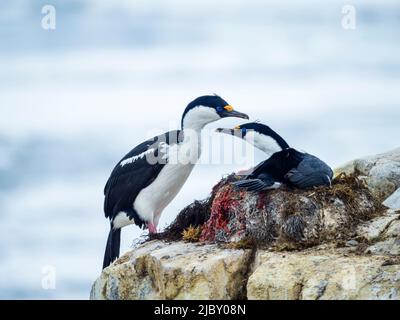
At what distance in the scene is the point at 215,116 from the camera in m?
16.6

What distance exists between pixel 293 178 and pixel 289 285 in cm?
230

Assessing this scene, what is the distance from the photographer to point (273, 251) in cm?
1347

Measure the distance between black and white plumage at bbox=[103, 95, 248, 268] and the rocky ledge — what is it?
1.40 m

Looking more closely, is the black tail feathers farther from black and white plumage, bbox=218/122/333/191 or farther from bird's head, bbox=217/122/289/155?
black and white plumage, bbox=218/122/333/191

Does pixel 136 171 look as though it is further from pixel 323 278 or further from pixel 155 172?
pixel 323 278

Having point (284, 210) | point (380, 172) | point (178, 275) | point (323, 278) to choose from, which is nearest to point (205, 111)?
point (380, 172)

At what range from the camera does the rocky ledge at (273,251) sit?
41.0 ft

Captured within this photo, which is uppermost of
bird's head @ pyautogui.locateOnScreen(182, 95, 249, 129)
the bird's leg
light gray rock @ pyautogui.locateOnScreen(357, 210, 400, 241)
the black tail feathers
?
bird's head @ pyautogui.locateOnScreen(182, 95, 249, 129)

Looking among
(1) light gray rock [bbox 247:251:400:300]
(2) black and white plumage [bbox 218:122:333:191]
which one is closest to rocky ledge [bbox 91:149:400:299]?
Result: (1) light gray rock [bbox 247:251:400:300]

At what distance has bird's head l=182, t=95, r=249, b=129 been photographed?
1656 centimetres

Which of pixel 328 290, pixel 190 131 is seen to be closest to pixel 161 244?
pixel 190 131

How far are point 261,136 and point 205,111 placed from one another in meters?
1.20

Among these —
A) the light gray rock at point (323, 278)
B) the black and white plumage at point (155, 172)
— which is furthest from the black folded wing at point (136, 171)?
the light gray rock at point (323, 278)
